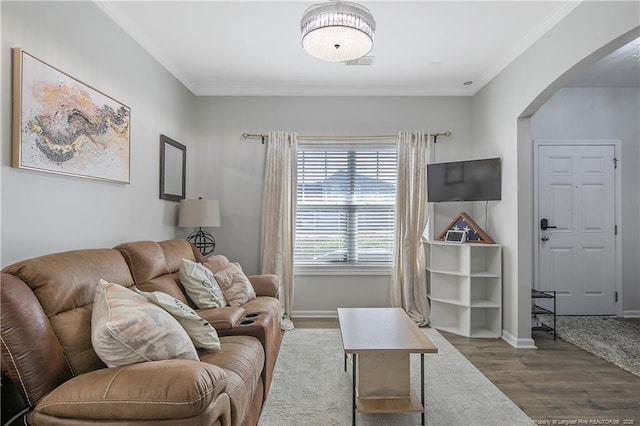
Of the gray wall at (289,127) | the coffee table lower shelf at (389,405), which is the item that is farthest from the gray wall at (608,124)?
the coffee table lower shelf at (389,405)

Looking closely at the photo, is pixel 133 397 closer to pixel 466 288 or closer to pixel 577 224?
pixel 466 288

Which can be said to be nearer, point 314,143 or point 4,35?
point 4,35

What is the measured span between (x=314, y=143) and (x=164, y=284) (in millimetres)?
2600

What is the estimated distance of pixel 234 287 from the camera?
10.2 ft

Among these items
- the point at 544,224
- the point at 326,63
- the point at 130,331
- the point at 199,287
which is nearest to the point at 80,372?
the point at 130,331

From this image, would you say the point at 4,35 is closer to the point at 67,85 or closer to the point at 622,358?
the point at 67,85

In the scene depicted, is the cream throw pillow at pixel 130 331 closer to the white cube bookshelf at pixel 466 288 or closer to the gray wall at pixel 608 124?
the white cube bookshelf at pixel 466 288

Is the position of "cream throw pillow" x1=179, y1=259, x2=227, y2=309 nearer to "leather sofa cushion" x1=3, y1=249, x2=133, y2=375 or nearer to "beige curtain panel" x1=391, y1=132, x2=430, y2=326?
"leather sofa cushion" x1=3, y1=249, x2=133, y2=375

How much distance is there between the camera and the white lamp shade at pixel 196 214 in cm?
373

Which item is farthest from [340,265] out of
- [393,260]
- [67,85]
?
[67,85]

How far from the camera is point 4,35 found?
1781mm

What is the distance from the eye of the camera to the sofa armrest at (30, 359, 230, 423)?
127 centimetres

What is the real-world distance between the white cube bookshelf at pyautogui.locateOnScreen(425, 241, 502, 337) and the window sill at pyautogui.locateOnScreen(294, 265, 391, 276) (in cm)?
57

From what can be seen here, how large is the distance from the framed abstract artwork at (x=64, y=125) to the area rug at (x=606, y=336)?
433 centimetres
